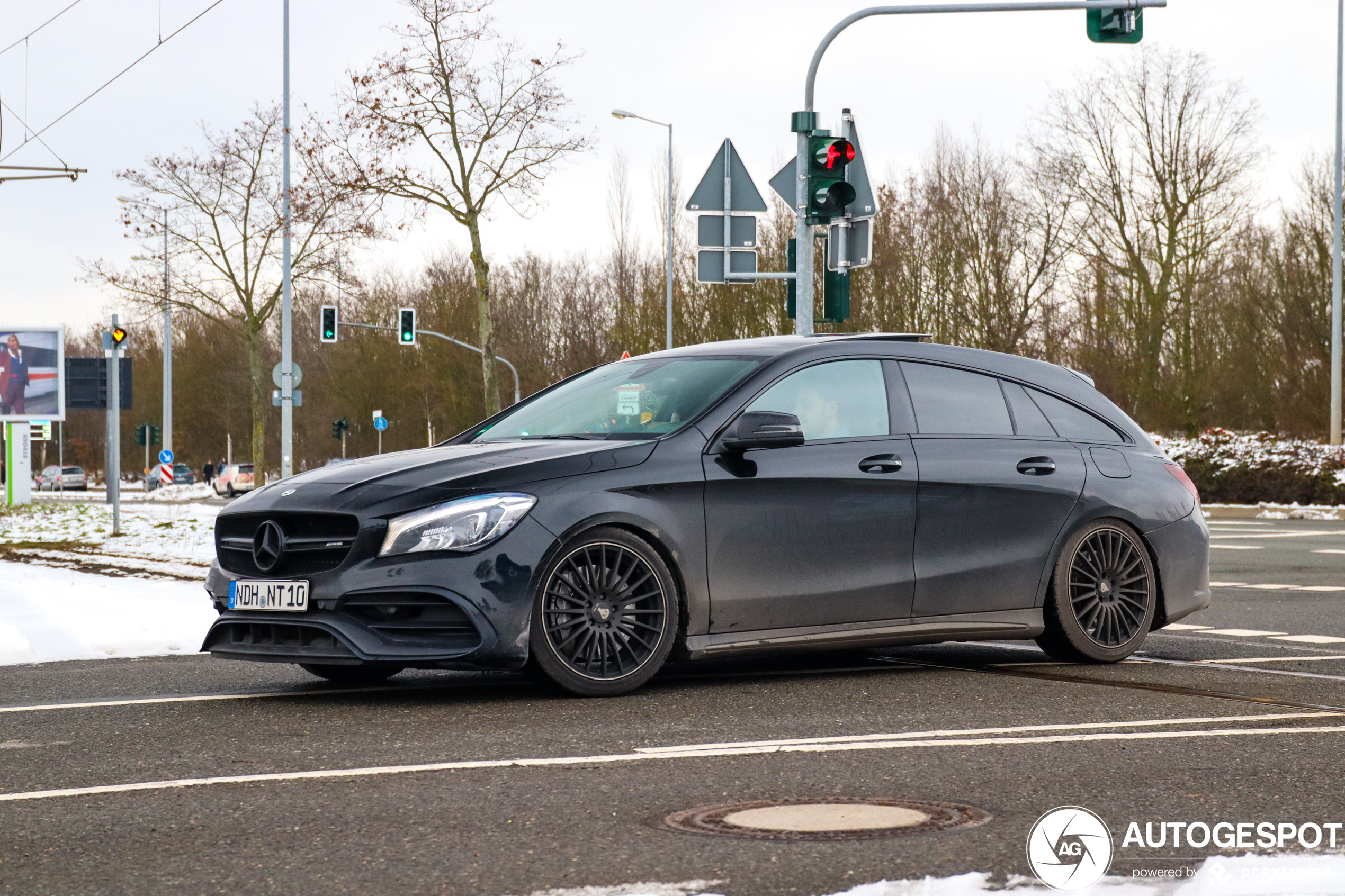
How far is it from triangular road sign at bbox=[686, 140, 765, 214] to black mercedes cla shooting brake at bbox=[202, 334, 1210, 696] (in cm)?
709

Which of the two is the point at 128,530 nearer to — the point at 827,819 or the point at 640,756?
the point at 640,756

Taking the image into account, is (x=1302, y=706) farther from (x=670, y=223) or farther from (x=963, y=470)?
(x=670, y=223)

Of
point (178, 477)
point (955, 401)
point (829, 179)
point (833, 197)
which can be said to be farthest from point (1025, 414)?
point (178, 477)

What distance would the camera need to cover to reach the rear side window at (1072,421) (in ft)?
26.3

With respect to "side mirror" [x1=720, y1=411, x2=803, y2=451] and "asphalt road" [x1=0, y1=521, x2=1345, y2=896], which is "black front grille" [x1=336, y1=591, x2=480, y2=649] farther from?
"side mirror" [x1=720, y1=411, x2=803, y2=451]

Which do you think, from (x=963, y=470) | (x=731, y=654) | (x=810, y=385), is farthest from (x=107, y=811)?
(x=963, y=470)

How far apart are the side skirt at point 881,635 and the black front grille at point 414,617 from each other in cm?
102

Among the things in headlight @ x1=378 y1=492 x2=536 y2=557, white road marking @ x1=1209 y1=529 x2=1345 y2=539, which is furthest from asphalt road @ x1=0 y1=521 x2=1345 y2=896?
white road marking @ x1=1209 y1=529 x2=1345 y2=539

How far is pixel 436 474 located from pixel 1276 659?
4.38 metres

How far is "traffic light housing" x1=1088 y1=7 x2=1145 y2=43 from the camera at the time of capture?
15.1 m

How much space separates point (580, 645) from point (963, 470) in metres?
2.15

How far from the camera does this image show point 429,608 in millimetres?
6086

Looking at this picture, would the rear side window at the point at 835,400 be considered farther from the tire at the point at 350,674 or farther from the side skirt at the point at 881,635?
the tire at the point at 350,674

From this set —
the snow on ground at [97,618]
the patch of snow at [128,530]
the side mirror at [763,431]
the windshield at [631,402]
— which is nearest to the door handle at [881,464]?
the side mirror at [763,431]
